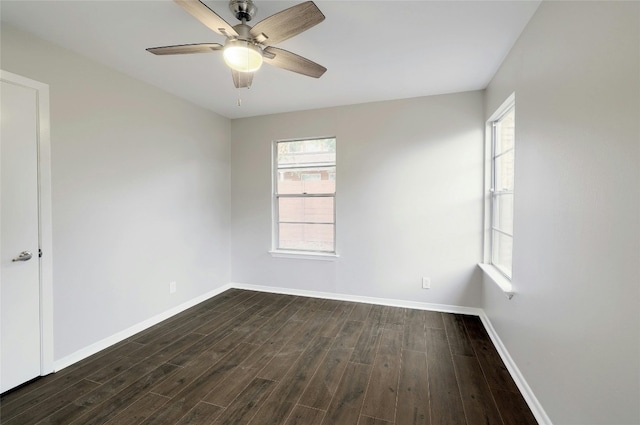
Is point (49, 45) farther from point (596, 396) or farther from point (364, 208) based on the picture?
point (596, 396)

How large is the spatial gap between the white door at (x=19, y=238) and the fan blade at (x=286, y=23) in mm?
1867

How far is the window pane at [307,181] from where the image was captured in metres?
3.99

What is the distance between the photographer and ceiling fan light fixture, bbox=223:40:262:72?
1672 millimetres

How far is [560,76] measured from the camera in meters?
1.57

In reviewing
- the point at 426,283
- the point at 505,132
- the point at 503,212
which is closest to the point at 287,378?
the point at 426,283

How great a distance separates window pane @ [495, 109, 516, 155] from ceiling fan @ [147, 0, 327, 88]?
1.99 m

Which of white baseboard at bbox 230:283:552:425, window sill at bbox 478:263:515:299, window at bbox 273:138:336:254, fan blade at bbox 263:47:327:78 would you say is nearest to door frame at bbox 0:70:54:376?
fan blade at bbox 263:47:327:78

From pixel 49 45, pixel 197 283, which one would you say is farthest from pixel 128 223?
pixel 49 45

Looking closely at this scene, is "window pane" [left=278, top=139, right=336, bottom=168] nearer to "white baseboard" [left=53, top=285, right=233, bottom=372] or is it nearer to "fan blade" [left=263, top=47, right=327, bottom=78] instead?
"fan blade" [left=263, top=47, right=327, bottom=78]

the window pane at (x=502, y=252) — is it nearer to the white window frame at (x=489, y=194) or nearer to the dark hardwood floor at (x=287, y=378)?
the white window frame at (x=489, y=194)

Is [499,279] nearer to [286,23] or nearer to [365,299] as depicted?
[365,299]

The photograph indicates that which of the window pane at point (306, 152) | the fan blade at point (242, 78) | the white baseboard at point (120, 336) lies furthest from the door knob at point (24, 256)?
the window pane at point (306, 152)

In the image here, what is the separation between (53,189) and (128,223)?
705mm

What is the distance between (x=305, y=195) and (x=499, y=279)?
2.54m
